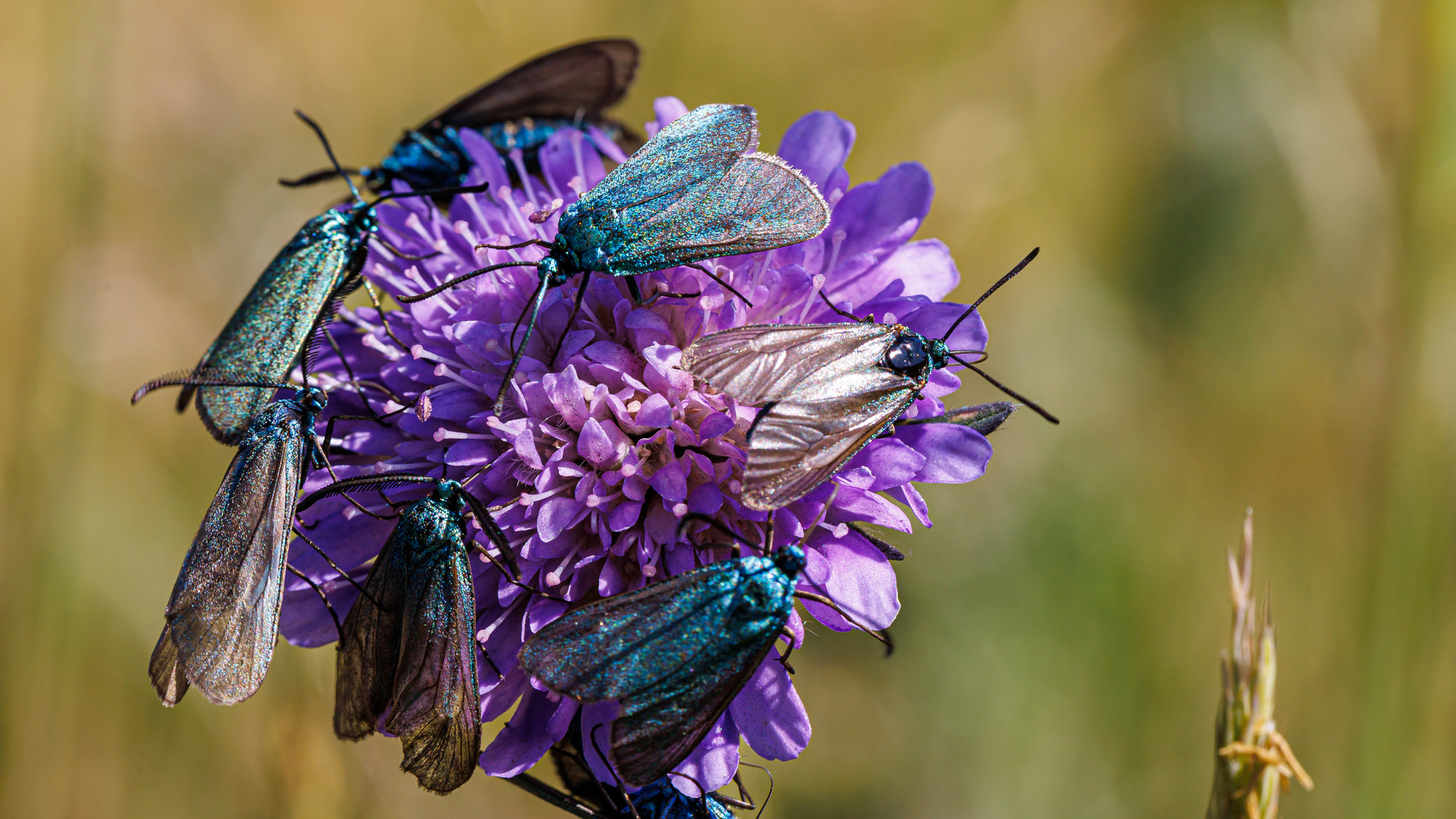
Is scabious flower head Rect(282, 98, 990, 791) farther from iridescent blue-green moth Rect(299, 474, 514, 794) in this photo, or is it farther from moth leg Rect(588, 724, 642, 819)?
iridescent blue-green moth Rect(299, 474, 514, 794)

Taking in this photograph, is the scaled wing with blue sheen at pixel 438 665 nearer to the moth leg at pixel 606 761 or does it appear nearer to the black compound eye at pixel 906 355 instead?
the moth leg at pixel 606 761

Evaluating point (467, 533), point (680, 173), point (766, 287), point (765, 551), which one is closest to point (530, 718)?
point (467, 533)

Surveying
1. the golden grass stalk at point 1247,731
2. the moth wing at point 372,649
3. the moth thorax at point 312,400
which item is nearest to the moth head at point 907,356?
the golden grass stalk at point 1247,731

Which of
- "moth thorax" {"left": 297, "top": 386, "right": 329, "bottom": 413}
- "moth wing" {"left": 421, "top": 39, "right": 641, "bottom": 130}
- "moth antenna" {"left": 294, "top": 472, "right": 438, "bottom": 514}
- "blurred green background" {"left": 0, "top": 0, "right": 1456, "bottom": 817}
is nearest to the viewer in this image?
"moth antenna" {"left": 294, "top": 472, "right": 438, "bottom": 514}

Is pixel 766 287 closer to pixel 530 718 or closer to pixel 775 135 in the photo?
pixel 530 718

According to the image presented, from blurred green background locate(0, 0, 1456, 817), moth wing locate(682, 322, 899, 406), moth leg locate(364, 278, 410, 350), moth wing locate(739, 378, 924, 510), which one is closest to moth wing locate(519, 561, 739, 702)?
moth wing locate(739, 378, 924, 510)
